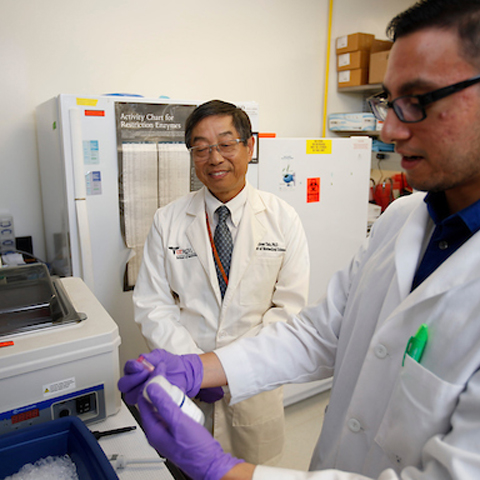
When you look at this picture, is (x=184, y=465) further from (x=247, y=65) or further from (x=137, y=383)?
(x=247, y=65)

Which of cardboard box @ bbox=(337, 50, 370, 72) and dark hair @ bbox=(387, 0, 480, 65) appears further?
cardboard box @ bbox=(337, 50, 370, 72)

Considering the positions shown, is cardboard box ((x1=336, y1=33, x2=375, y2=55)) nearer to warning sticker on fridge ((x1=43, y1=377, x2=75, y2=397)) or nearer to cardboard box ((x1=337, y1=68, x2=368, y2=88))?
cardboard box ((x1=337, y1=68, x2=368, y2=88))

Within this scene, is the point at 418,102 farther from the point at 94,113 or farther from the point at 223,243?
the point at 94,113

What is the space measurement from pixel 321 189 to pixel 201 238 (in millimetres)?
1087

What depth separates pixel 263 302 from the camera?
1581mm

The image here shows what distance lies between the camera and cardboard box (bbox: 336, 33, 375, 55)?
10.4 feet

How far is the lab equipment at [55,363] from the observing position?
944mm

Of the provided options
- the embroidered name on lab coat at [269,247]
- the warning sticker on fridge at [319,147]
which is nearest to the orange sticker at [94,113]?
the embroidered name on lab coat at [269,247]

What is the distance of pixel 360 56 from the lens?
320 cm

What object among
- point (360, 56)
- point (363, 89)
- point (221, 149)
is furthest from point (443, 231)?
point (363, 89)

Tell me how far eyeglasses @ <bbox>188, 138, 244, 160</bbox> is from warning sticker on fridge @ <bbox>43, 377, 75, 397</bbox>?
0.86 meters

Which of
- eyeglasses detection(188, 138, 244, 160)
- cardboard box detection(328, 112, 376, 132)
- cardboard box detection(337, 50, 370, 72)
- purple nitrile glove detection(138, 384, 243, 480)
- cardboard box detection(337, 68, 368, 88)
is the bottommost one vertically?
purple nitrile glove detection(138, 384, 243, 480)

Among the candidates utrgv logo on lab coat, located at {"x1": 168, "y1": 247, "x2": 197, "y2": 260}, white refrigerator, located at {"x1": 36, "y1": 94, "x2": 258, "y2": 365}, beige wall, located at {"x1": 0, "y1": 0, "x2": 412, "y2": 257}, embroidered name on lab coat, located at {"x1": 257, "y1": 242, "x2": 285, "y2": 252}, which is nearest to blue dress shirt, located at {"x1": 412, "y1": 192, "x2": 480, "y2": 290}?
embroidered name on lab coat, located at {"x1": 257, "y1": 242, "x2": 285, "y2": 252}

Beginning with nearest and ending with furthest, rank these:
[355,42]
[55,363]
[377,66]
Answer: [55,363], [377,66], [355,42]
